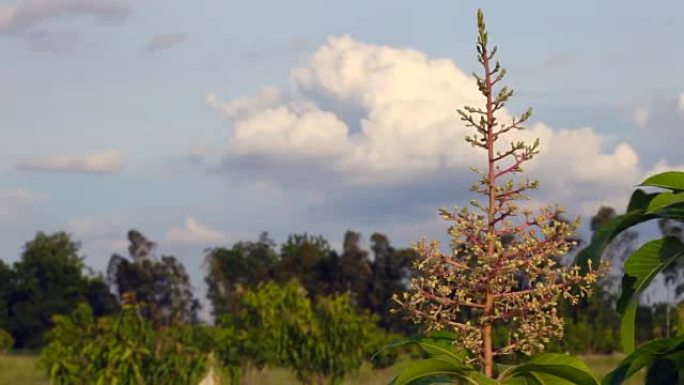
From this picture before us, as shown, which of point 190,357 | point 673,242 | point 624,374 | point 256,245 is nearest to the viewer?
point 624,374

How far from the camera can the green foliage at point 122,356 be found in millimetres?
30891

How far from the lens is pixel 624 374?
13.3ft

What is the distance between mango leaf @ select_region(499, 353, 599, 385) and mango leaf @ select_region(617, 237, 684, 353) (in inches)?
36.1

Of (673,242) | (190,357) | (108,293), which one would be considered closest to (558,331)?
(673,242)

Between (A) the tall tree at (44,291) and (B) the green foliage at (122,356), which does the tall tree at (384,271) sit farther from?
(B) the green foliage at (122,356)

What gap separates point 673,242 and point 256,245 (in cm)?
8904

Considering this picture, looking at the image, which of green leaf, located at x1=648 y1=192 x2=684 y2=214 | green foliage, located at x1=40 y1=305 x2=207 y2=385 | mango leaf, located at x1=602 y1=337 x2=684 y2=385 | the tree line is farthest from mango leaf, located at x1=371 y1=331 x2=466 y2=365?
the tree line

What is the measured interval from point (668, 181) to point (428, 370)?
1262mm

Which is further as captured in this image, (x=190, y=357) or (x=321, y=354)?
(x=321, y=354)

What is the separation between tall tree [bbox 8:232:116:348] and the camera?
276ft

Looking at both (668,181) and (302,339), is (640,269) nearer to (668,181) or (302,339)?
(668,181)

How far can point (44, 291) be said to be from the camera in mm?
87938

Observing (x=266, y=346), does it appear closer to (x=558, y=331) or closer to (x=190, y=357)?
(x=190, y=357)

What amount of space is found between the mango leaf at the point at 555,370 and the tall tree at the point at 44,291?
79467mm
